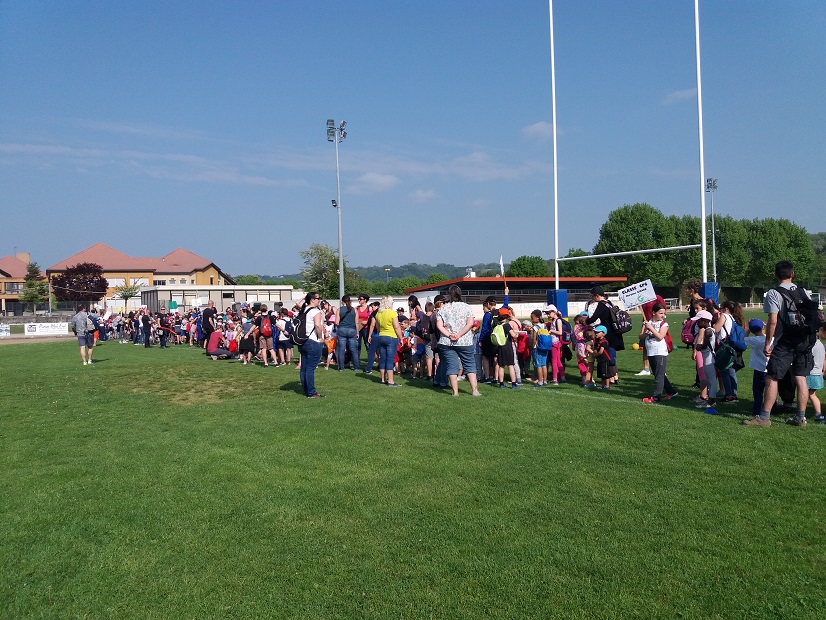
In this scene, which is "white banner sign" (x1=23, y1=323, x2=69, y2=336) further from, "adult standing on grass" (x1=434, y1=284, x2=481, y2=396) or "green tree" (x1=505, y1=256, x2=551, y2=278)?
"green tree" (x1=505, y1=256, x2=551, y2=278)

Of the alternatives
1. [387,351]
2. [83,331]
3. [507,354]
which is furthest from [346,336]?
[83,331]

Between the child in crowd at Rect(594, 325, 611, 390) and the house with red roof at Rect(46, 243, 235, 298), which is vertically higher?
the house with red roof at Rect(46, 243, 235, 298)

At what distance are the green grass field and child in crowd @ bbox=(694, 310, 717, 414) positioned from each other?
0.32 m

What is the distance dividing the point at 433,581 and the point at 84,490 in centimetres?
355

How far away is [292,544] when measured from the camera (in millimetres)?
4270

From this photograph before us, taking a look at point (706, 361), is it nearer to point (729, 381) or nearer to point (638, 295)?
point (729, 381)

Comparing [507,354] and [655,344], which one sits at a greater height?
[655,344]

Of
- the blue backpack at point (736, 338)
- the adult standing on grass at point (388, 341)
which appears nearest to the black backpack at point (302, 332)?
the adult standing on grass at point (388, 341)

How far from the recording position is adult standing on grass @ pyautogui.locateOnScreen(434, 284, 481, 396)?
395 inches

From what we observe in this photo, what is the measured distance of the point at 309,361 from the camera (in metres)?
10.3

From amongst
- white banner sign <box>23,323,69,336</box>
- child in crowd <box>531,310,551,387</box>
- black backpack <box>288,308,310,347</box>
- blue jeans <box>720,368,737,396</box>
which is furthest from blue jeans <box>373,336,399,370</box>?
white banner sign <box>23,323,69,336</box>

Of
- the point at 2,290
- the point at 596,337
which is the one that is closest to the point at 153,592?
the point at 596,337

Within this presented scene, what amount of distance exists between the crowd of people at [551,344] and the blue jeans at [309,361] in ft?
0.06

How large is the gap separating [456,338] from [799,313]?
477 cm
